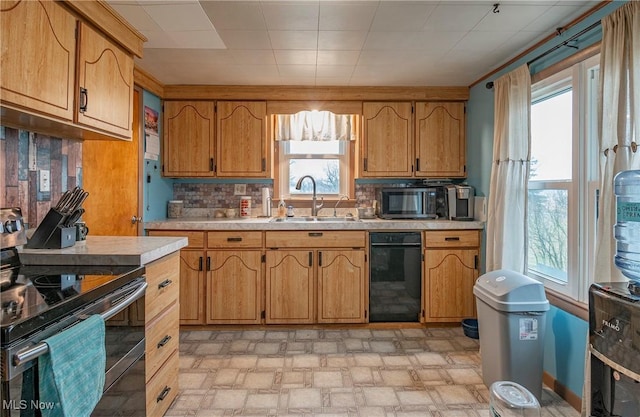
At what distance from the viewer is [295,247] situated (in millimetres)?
3105

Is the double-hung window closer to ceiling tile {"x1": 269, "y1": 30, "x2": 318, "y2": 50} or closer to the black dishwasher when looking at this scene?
the black dishwasher

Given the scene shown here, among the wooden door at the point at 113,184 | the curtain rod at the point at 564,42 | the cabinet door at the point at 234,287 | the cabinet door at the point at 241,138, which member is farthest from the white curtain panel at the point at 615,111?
the wooden door at the point at 113,184

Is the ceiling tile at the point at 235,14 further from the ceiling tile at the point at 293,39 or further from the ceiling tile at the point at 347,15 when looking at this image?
the ceiling tile at the point at 347,15

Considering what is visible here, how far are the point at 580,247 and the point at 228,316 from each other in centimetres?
272

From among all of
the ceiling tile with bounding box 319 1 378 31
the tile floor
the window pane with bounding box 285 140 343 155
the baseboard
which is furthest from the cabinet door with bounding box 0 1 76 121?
the baseboard

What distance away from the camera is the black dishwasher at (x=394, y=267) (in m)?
3.14

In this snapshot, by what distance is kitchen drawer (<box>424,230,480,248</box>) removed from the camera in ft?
10.3

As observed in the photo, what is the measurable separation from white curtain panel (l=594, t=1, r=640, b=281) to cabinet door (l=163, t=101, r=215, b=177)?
3012 mm

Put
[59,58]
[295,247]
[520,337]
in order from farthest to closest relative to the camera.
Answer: [295,247] → [520,337] → [59,58]

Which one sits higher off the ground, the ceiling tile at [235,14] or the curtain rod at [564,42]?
the ceiling tile at [235,14]

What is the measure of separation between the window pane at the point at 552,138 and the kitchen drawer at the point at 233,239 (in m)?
2.27

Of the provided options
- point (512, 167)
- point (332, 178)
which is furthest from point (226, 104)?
point (512, 167)

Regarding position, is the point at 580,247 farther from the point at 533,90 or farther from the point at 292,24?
the point at 292,24

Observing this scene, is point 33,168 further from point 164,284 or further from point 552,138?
point 552,138
